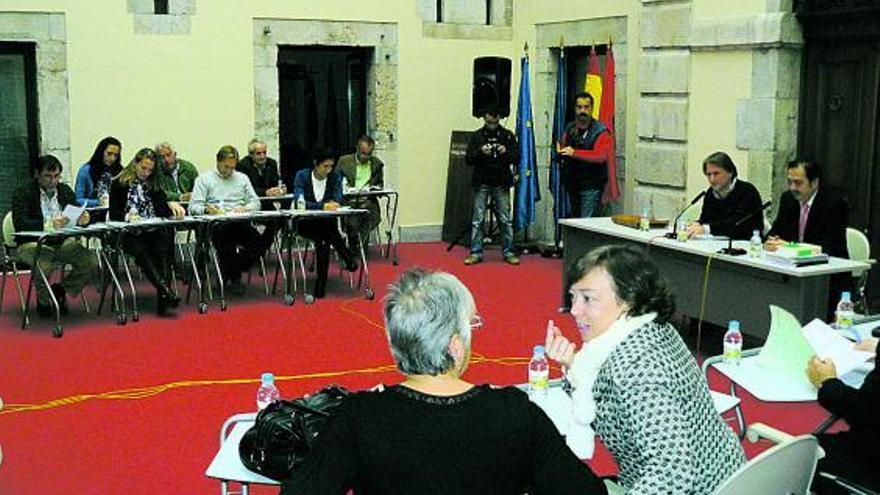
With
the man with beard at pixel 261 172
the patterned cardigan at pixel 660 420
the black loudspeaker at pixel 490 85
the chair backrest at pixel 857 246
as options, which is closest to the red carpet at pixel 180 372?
the man with beard at pixel 261 172

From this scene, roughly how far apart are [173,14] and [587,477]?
28.6 feet

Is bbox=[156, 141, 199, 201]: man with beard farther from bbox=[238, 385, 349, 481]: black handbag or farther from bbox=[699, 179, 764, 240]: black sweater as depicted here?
bbox=[238, 385, 349, 481]: black handbag

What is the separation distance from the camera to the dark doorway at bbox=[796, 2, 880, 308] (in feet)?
24.2

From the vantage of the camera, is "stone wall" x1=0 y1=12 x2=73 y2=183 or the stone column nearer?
the stone column

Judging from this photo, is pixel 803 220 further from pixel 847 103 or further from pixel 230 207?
pixel 230 207

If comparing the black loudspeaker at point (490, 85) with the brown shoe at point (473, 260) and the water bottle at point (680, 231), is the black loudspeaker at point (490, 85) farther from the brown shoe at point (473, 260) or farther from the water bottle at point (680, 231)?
the water bottle at point (680, 231)

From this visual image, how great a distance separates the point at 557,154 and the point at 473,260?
1.32 meters

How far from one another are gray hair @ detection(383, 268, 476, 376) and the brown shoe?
7.74 meters

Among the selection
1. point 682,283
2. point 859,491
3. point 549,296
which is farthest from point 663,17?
point 859,491

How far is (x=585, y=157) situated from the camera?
31.3ft

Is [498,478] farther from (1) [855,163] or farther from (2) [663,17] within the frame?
(2) [663,17]

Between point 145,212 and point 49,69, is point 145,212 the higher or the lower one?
the lower one

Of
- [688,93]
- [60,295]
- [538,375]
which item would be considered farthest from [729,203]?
[60,295]

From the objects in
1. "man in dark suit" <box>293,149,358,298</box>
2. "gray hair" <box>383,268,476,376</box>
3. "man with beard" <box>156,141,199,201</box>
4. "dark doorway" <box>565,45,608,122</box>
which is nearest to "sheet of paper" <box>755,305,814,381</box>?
"gray hair" <box>383,268,476,376</box>
